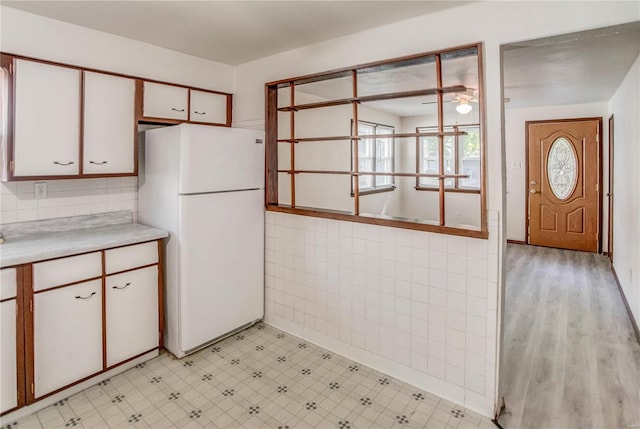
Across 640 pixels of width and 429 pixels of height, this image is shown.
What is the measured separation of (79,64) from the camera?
2520 mm

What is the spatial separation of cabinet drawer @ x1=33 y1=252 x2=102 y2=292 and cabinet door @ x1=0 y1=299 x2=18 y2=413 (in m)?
0.16

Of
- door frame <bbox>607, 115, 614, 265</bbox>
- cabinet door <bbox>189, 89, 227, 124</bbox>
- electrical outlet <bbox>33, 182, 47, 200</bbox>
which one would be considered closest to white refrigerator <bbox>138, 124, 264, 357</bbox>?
cabinet door <bbox>189, 89, 227, 124</bbox>

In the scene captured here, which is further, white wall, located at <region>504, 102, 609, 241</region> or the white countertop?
white wall, located at <region>504, 102, 609, 241</region>

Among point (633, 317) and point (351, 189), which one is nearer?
point (633, 317)

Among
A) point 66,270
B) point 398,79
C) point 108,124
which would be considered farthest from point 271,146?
point 66,270

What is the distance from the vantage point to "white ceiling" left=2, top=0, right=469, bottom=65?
7.10 ft

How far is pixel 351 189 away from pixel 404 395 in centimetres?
331

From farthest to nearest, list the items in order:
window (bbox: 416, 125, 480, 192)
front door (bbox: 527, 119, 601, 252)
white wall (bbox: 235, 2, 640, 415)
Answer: window (bbox: 416, 125, 480, 192) < front door (bbox: 527, 119, 601, 252) < white wall (bbox: 235, 2, 640, 415)

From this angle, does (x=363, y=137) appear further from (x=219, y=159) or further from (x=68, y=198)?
(x=68, y=198)

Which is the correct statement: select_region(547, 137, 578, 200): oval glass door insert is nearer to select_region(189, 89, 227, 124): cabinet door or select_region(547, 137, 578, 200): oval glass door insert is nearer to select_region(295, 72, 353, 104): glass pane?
select_region(295, 72, 353, 104): glass pane

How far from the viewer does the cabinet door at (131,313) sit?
7.81ft

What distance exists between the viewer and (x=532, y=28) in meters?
1.87

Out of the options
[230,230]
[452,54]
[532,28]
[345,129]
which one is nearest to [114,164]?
[230,230]

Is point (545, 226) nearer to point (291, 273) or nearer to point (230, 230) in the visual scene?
point (291, 273)
